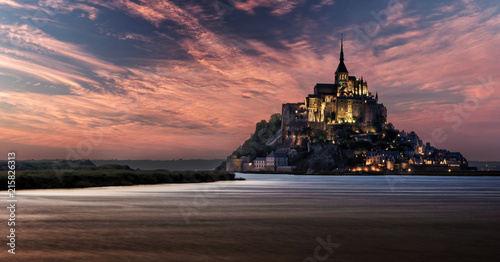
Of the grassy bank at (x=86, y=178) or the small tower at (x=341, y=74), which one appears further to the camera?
the small tower at (x=341, y=74)

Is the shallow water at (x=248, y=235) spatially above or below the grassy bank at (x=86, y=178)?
below

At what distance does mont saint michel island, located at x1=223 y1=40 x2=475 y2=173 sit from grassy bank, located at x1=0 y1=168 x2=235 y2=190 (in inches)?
3792

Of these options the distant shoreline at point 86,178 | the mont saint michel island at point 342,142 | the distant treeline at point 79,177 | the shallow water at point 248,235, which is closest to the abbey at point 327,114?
the mont saint michel island at point 342,142

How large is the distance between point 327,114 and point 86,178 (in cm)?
13747

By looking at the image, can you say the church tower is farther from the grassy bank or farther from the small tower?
the grassy bank

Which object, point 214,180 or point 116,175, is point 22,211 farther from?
point 214,180

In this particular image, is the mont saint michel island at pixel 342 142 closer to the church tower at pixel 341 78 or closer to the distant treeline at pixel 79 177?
the church tower at pixel 341 78

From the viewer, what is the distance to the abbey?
174375 mm

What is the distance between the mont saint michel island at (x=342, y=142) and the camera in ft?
520

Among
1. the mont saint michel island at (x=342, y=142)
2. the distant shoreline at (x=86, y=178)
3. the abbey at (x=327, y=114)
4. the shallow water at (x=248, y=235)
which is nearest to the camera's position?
the shallow water at (x=248, y=235)

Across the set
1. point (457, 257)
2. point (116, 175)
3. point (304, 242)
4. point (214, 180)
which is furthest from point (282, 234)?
point (214, 180)

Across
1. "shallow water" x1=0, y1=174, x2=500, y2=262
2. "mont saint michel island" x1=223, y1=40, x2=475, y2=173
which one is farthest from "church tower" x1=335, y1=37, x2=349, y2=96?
"shallow water" x1=0, y1=174, x2=500, y2=262

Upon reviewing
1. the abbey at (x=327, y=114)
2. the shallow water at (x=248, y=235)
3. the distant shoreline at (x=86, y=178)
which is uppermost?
the abbey at (x=327, y=114)

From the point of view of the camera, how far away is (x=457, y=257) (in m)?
11.3
